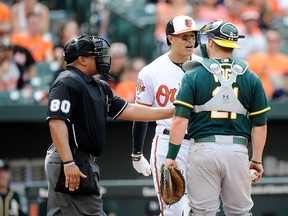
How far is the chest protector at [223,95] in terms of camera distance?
6105 mm

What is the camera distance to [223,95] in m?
6.11

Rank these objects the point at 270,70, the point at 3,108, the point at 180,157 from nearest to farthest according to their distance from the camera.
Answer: the point at 180,157 < the point at 3,108 < the point at 270,70

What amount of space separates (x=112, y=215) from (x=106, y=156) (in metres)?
1.80

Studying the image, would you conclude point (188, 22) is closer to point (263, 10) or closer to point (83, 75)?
point (83, 75)

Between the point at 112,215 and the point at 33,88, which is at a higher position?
the point at 33,88

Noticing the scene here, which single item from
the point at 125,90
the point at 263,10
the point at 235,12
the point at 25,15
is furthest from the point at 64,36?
the point at 263,10

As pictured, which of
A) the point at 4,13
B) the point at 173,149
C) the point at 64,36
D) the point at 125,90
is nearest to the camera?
the point at 173,149

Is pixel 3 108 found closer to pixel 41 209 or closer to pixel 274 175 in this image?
pixel 41 209

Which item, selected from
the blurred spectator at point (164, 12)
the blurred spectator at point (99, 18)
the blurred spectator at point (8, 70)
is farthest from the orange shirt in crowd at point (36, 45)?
the blurred spectator at point (164, 12)

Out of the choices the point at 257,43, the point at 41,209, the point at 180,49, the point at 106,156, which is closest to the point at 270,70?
the point at 257,43

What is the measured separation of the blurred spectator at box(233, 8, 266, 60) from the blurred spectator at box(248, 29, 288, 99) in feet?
0.60

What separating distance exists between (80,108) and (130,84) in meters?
5.43

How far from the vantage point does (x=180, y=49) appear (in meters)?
7.22

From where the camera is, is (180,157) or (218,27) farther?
(180,157)
